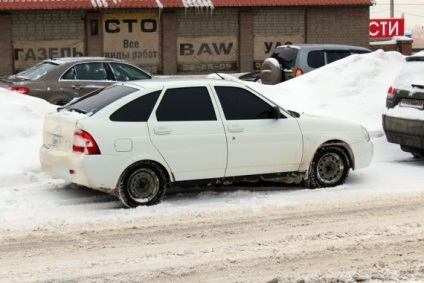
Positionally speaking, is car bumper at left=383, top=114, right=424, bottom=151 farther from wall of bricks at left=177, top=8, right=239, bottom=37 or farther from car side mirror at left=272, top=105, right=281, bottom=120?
wall of bricks at left=177, top=8, right=239, bottom=37

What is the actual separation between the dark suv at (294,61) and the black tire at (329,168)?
8.89 m

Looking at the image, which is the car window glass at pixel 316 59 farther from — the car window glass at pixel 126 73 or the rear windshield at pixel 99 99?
the rear windshield at pixel 99 99

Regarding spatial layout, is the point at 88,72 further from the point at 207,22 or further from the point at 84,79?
the point at 207,22

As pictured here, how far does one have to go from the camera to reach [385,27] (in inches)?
1710

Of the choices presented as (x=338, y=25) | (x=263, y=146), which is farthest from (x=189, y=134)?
(x=338, y=25)

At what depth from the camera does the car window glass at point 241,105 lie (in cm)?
880

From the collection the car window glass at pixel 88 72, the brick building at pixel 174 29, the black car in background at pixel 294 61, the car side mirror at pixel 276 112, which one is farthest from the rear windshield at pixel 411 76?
the brick building at pixel 174 29

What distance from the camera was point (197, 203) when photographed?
847 centimetres

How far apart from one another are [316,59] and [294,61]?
59cm

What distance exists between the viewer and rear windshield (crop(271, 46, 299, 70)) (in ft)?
60.2

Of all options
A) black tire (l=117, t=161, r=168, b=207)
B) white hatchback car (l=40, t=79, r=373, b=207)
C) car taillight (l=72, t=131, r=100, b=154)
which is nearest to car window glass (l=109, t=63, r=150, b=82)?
white hatchback car (l=40, t=79, r=373, b=207)

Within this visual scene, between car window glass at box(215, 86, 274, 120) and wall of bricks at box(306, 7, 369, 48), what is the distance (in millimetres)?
20142

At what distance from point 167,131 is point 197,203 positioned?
909 mm

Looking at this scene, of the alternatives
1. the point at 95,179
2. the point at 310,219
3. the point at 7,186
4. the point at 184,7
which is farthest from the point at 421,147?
the point at 184,7
